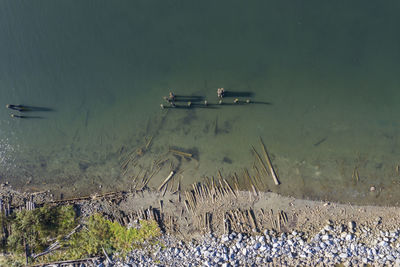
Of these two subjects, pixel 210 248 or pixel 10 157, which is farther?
pixel 10 157

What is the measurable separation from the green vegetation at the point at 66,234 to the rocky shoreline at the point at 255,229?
41 cm

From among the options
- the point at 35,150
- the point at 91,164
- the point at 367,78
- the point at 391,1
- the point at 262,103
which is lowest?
the point at 91,164

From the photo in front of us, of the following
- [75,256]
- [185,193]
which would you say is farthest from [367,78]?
[75,256]

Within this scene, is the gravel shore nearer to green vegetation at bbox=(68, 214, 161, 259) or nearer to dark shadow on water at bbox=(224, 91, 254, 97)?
green vegetation at bbox=(68, 214, 161, 259)

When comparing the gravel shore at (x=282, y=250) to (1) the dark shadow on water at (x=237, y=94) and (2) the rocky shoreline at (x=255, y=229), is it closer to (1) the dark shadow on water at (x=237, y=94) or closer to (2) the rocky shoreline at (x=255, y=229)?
(2) the rocky shoreline at (x=255, y=229)

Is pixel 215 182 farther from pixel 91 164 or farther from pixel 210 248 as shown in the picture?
pixel 91 164

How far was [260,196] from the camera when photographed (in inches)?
451

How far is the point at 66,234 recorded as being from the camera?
11.4 metres

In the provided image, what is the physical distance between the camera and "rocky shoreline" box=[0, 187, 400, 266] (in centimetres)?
1074

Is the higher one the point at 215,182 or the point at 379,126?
the point at 379,126

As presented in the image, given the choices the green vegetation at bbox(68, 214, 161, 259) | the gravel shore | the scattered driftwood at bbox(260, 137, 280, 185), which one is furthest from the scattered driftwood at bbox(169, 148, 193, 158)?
the gravel shore

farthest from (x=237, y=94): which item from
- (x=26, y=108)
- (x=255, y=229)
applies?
(x=26, y=108)

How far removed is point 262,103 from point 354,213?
261 inches

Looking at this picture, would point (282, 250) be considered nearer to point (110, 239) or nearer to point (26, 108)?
point (110, 239)
